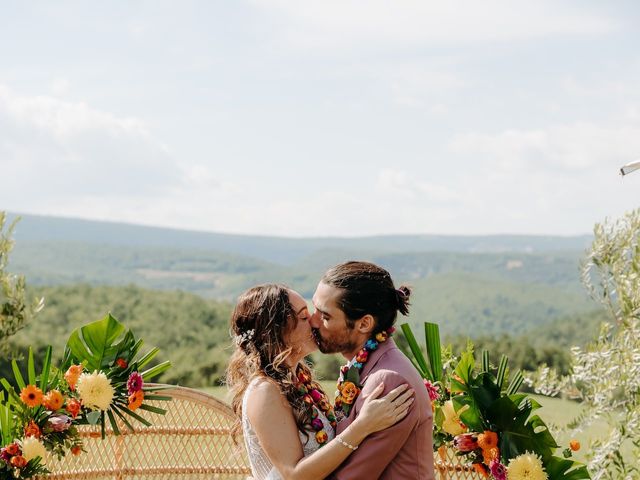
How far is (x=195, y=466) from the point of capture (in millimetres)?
4617

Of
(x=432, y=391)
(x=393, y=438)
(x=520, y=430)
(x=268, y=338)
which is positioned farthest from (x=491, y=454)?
(x=268, y=338)

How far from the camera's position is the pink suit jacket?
3031 millimetres

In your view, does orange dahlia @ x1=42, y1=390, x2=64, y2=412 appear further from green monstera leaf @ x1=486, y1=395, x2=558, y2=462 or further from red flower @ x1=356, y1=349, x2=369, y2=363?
green monstera leaf @ x1=486, y1=395, x2=558, y2=462

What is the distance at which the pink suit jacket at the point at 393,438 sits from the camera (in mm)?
3031

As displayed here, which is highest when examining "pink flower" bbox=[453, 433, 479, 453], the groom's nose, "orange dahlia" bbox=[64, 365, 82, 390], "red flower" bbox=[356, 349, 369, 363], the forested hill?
the groom's nose

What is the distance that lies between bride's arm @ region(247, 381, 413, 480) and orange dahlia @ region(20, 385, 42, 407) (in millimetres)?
1087

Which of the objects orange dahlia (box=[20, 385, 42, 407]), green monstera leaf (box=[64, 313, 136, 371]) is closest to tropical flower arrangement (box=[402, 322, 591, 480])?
green monstera leaf (box=[64, 313, 136, 371])

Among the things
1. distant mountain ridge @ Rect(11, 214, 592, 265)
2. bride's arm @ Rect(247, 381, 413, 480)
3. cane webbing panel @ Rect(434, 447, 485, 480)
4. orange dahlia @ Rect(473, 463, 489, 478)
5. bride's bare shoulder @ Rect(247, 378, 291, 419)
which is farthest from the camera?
distant mountain ridge @ Rect(11, 214, 592, 265)

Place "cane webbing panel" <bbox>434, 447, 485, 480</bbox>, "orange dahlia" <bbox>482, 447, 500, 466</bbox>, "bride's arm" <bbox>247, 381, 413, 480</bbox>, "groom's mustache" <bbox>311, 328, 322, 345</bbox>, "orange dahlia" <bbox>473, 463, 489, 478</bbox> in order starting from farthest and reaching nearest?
"cane webbing panel" <bbox>434, 447, 485, 480</bbox>, "orange dahlia" <bbox>473, 463, 489, 478</bbox>, "orange dahlia" <bbox>482, 447, 500, 466</bbox>, "groom's mustache" <bbox>311, 328, 322, 345</bbox>, "bride's arm" <bbox>247, 381, 413, 480</bbox>

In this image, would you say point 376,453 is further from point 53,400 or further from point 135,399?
point 53,400

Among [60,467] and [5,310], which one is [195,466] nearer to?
[60,467]

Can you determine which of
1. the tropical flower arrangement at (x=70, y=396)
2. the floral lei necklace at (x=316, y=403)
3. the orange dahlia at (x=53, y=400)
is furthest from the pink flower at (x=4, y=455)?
the floral lei necklace at (x=316, y=403)

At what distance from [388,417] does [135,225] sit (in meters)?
138

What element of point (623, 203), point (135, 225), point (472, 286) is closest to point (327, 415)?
point (623, 203)
